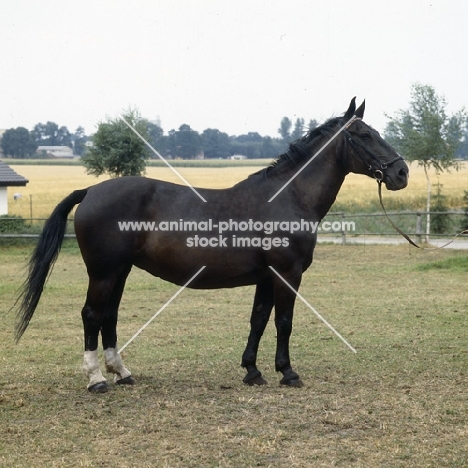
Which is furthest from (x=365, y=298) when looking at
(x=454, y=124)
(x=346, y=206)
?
(x=346, y=206)

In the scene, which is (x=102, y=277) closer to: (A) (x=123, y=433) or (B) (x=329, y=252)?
(A) (x=123, y=433)

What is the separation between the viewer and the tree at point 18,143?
70.4 meters

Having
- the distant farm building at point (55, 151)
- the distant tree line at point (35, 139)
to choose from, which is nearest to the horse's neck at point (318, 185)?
the distant tree line at point (35, 139)

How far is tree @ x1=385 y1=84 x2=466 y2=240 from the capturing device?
2592cm

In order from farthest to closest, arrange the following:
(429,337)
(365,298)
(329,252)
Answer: (329,252), (365,298), (429,337)

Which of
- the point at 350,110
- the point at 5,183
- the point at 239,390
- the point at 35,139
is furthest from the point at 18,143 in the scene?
the point at 239,390

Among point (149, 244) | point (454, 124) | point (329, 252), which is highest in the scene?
point (454, 124)

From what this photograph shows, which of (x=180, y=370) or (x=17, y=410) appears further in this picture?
(x=180, y=370)

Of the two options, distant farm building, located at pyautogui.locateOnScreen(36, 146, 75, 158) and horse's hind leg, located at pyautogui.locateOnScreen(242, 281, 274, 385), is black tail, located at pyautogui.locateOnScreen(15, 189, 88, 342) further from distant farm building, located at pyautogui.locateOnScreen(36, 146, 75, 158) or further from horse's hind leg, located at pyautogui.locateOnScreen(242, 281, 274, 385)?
distant farm building, located at pyautogui.locateOnScreen(36, 146, 75, 158)

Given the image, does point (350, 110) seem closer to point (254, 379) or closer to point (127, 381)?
point (254, 379)

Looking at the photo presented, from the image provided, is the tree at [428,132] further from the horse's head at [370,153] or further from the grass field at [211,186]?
the horse's head at [370,153]

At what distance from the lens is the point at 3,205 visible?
27.4 metres

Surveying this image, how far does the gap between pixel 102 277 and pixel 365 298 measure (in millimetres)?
7024

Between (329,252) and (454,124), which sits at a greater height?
(454,124)
